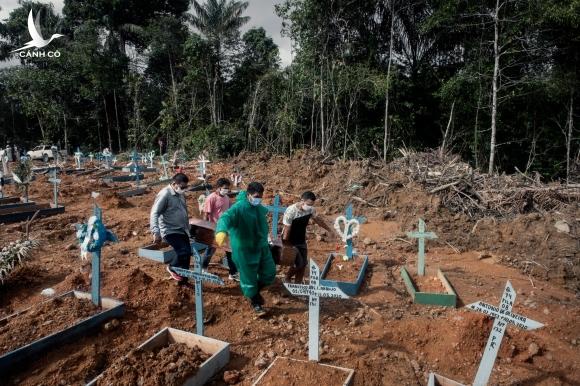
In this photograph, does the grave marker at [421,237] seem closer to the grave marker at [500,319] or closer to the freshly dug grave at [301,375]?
the grave marker at [500,319]

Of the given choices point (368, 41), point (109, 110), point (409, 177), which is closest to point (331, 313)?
point (409, 177)

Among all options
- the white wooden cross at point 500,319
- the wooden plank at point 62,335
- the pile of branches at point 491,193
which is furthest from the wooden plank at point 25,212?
the white wooden cross at point 500,319

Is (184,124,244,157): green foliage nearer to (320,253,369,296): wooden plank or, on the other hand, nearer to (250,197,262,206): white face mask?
(320,253,369,296): wooden plank

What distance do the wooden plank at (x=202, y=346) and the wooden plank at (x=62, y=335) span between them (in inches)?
28.2

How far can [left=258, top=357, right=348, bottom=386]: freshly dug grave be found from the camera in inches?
144

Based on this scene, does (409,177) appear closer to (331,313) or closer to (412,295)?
(412,295)

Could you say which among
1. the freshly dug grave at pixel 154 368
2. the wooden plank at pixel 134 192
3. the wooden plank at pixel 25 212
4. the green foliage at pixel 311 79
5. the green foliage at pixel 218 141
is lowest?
the freshly dug grave at pixel 154 368

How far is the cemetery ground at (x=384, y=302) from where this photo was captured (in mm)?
4094

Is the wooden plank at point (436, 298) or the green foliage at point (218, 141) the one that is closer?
the wooden plank at point (436, 298)

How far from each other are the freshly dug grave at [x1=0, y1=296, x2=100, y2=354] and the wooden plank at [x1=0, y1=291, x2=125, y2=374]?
0.09m

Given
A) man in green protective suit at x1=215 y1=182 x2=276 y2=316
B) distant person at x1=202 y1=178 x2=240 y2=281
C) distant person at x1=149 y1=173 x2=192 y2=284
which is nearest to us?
man in green protective suit at x1=215 y1=182 x2=276 y2=316

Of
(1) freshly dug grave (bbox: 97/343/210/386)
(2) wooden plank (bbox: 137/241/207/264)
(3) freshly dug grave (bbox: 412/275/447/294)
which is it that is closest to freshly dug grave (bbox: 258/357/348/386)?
(1) freshly dug grave (bbox: 97/343/210/386)

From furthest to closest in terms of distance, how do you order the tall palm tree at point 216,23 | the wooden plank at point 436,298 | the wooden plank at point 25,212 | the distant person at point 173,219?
the tall palm tree at point 216,23
the wooden plank at point 25,212
the wooden plank at point 436,298
the distant person at point 173,219

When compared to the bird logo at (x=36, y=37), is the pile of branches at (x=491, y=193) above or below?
below
